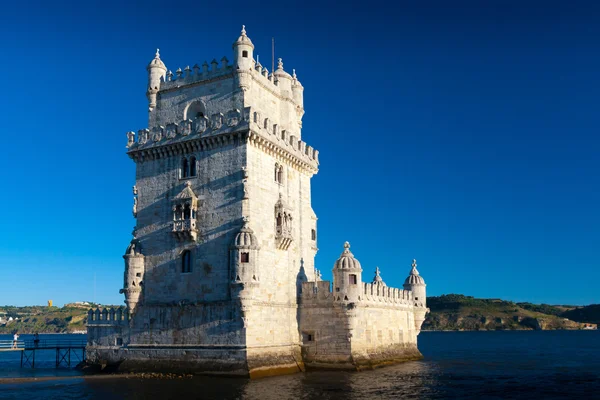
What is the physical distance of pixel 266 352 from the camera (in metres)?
44.1

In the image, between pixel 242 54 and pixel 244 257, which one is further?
pixel 242 54

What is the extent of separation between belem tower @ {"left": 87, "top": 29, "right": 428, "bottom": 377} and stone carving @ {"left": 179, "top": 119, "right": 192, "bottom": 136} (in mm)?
97

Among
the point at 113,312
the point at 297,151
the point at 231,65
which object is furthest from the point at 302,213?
the point at 113,312

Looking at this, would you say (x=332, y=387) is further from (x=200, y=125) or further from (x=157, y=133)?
(x=157, y=133)

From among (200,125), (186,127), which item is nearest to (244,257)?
(200,125)

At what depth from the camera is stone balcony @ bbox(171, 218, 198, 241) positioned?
148 ft

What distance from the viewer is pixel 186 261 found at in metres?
46.1

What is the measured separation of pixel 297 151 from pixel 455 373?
70.5ft

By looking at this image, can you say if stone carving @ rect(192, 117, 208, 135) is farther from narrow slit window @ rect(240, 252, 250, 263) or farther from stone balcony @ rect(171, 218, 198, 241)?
narrow slit window @ rect(240, 252, 250, 263)

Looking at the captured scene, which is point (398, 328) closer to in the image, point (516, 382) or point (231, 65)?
Answer: point (516, 382)

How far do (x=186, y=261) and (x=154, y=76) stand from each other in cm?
1510

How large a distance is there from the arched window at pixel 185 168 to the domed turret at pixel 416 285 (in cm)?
2649

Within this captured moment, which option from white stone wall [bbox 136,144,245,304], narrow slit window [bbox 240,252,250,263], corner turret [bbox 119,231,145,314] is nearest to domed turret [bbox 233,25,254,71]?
white stone wall [bbox 136,144,245,304]

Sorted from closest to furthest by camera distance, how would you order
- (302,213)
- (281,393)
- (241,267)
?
(281,393), (241,267), (302,213)
